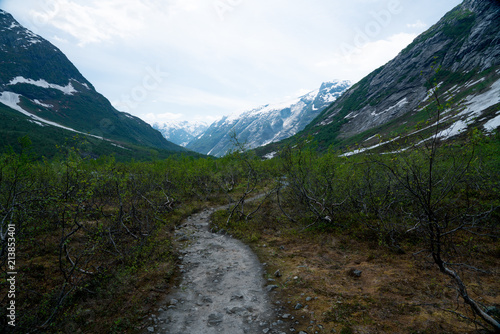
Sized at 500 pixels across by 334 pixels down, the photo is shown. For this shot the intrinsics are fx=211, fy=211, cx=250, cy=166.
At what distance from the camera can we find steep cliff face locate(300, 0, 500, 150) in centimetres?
10050

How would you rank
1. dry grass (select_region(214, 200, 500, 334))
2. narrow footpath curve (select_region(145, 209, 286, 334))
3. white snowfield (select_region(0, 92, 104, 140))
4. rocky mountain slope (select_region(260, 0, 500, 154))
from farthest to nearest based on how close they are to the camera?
white snowfield (select_region(0, 92, 104, 140)), rocky mountain slope (select_region(260, 0, 500, 154)), narrow footpath curve (select_region(145, 209, 286, 334)), dry grass (select_region(214, 200, 500, 334))

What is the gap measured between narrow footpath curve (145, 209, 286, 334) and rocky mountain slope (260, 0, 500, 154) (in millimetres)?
78991

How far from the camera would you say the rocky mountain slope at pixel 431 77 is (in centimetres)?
8631

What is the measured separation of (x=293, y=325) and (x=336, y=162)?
15293 millimetres

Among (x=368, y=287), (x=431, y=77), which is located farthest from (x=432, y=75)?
(x=368, y=287)

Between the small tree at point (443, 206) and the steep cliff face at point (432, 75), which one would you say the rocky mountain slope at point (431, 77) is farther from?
the small tree at point (443, 206)

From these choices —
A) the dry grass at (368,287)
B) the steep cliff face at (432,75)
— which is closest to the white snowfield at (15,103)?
the steep cliff face at (432,75)

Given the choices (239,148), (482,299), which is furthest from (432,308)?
(239,148)

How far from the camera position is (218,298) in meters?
8.99

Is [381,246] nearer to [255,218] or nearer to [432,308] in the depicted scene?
[432,308]

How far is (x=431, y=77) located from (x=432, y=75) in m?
17.4

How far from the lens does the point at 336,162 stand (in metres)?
19.7

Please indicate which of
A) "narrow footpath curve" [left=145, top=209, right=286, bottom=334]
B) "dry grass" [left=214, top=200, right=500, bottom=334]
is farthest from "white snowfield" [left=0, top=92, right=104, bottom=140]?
"dry grass" [left=214, top=200, right=500, bottom=334]

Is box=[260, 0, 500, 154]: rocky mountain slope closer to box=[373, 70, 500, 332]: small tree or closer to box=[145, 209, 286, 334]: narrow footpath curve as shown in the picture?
box=[373, 70, 500, 332]: small tree
